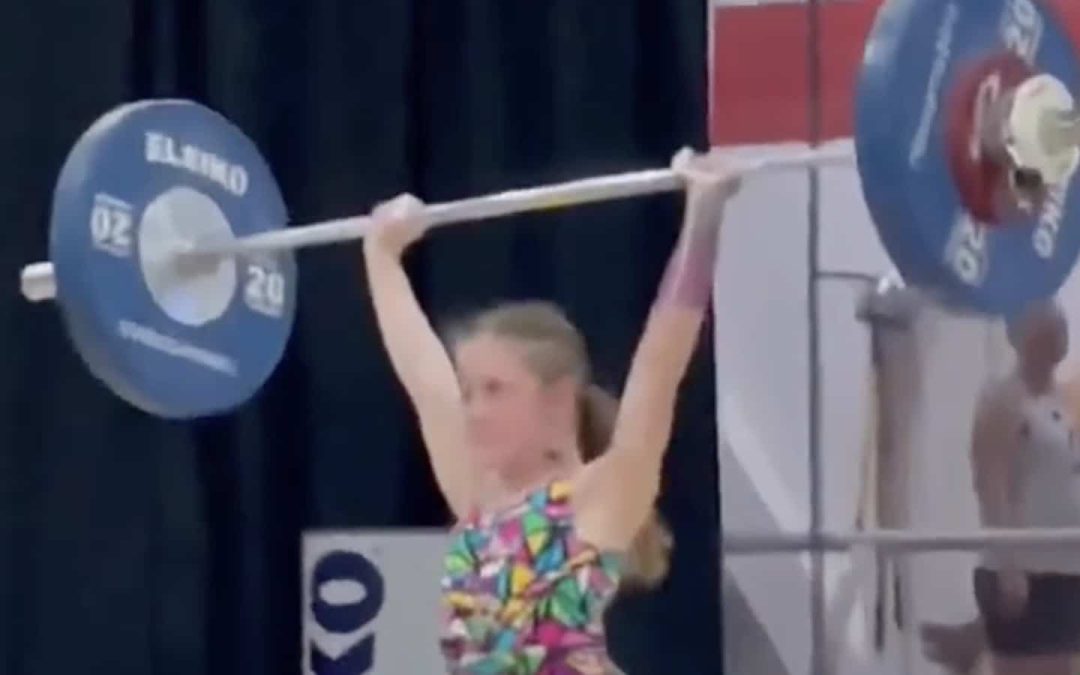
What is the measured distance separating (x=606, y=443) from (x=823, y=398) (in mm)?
534

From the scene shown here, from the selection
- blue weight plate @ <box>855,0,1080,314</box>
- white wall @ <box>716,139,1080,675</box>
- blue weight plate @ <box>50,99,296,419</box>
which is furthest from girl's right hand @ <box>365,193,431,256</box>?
white wall @ <box>716,139,1080,675</box>

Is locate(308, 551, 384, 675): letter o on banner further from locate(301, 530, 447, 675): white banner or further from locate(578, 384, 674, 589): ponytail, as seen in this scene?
locate(578, 384, 674, 589): ponytail

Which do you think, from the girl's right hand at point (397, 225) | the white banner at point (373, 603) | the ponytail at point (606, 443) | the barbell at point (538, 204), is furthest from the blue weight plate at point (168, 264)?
the white banner at point (373, 603)

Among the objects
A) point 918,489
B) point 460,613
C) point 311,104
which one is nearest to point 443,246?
point 311,104

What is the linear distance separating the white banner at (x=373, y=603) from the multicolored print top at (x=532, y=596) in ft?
2.21

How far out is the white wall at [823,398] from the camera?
6.87 ft

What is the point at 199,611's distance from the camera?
90.4 inches

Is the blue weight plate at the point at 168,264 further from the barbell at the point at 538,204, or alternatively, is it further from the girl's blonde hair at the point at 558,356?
the girl's blonde hair at the point at 558,356

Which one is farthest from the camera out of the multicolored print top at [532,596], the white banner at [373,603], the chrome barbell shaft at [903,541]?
the white banner at [373,603]

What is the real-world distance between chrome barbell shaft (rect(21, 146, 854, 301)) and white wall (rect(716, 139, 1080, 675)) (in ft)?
1.63

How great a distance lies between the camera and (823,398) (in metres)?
2.17

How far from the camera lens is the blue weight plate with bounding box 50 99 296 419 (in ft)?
5.63

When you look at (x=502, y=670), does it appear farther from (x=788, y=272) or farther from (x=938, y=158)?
(x=788, y=272)

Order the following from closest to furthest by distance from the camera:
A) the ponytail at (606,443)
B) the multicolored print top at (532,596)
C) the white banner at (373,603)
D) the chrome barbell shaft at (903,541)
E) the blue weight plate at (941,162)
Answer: the blue weight plate at (941,162) → the multicolored print top at (532,596) → the ponytail at (606,443) → the chrome barbell shaft at (903,541) → the white banner at (373,603)
